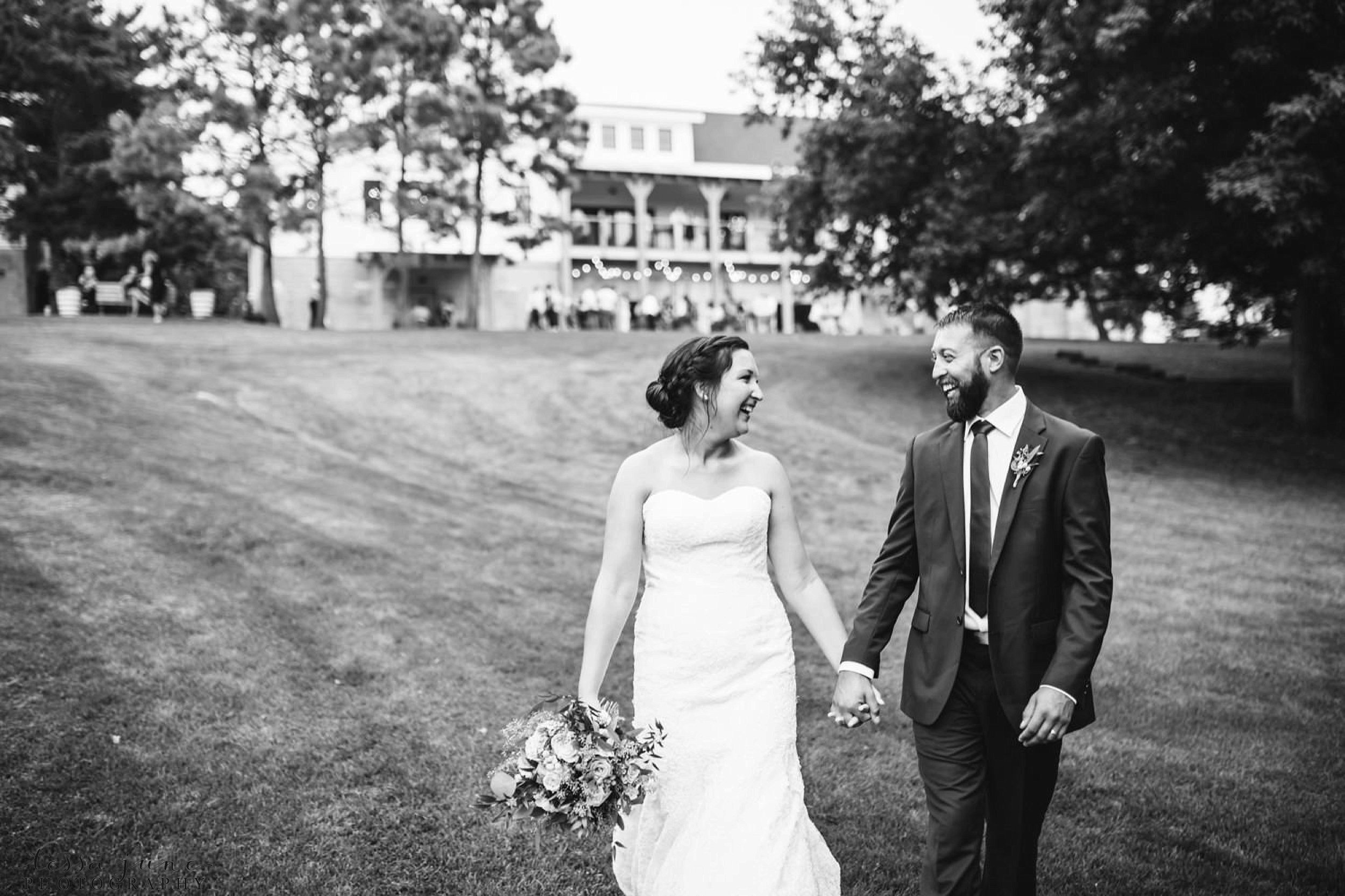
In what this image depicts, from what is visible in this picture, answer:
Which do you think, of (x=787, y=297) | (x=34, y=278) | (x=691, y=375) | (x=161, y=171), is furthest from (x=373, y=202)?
(x=691, y=375)

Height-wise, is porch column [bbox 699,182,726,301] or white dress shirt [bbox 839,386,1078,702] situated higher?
porch column [bbox 699,182,726,301]

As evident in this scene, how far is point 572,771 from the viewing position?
10.1 ft

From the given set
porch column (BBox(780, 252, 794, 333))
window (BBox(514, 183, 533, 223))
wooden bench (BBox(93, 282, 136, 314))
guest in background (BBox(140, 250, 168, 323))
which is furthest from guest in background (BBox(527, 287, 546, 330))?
wooden bench (BBox(93, 282, 136, 314))

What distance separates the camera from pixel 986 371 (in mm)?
3467

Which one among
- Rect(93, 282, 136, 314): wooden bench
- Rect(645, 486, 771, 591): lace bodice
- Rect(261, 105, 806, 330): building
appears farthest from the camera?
Rect(261, 105, 806, 330): building

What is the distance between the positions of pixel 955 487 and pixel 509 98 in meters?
29.6

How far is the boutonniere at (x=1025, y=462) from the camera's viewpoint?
3340 millimetres

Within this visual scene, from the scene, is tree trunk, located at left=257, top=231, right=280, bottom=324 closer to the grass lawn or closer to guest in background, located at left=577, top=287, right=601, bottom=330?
guest in background, located at left=577, top=287, right=601, bottom=330

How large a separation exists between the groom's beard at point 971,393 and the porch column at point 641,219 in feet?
121

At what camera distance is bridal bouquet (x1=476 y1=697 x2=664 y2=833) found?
3068 mm

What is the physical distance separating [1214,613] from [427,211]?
2354 cm

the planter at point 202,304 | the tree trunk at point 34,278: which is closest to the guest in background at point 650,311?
the planter at point 202,304

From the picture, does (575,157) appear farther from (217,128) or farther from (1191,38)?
(1191,38)

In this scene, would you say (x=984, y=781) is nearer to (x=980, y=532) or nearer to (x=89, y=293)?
(x=980, y=532)
